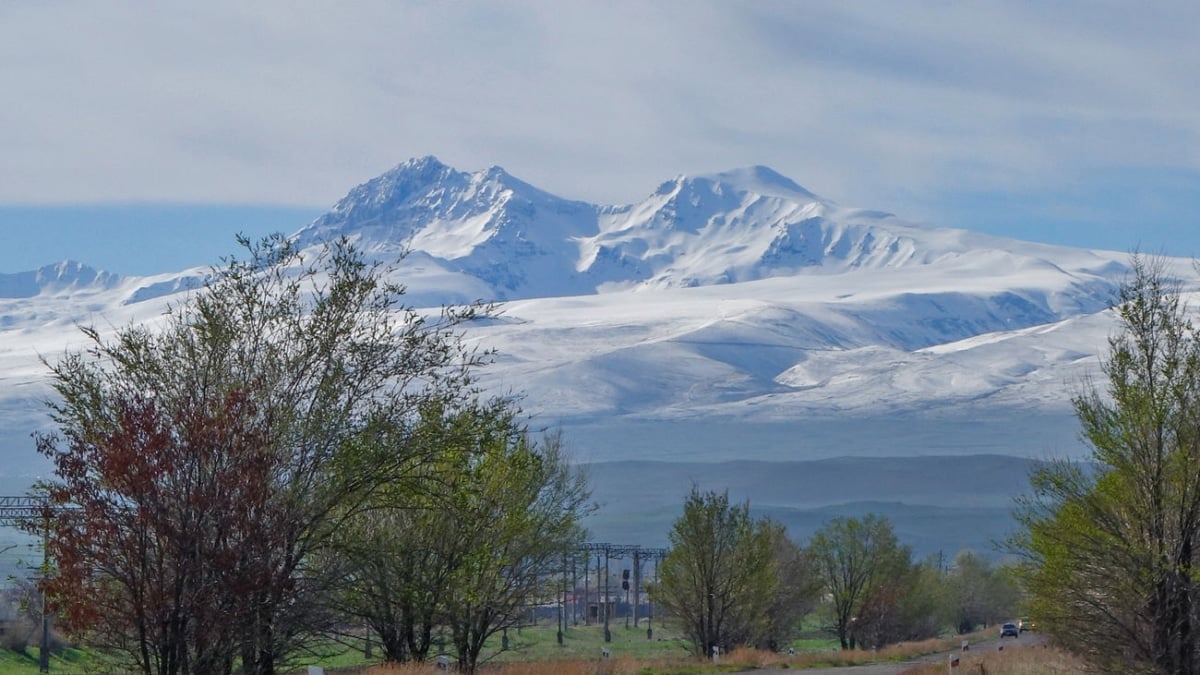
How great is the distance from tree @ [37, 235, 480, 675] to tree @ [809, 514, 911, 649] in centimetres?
5680

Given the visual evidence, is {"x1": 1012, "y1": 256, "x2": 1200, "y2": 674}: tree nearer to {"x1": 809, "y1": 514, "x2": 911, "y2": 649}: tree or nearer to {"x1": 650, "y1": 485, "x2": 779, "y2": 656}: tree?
{"x1": 650, "y1": 485, "x2": 779, "y2": 656}: tree

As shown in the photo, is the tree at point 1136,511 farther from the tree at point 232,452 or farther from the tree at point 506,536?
the tree at point 232,452

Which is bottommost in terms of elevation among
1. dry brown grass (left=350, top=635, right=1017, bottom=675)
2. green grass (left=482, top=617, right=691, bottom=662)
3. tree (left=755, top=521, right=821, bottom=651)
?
green grass (left=482, top=617, right=691, bottom=662)

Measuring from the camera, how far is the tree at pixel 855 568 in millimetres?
78688

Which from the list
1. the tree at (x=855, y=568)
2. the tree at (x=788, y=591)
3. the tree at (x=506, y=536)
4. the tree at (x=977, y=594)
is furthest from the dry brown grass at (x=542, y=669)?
the tree at (x=977, y=594)

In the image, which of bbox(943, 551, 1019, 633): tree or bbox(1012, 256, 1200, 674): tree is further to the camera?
bbox(943, 551, 1019, 633): tree

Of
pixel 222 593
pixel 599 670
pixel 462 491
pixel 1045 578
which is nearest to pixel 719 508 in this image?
pixel 599 670

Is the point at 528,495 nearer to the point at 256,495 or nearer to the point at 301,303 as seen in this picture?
the point at 301,303

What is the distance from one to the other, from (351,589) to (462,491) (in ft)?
7.82

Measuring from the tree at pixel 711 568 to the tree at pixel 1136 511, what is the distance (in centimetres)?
2502

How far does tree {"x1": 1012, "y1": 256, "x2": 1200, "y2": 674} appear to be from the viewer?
27.2 m

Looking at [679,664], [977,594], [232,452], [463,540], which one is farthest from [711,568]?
[977,594]

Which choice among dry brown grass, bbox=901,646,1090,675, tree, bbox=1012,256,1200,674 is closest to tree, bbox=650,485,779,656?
dry brown grass, bbox=901,646,1090,675

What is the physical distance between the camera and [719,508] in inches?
2122
